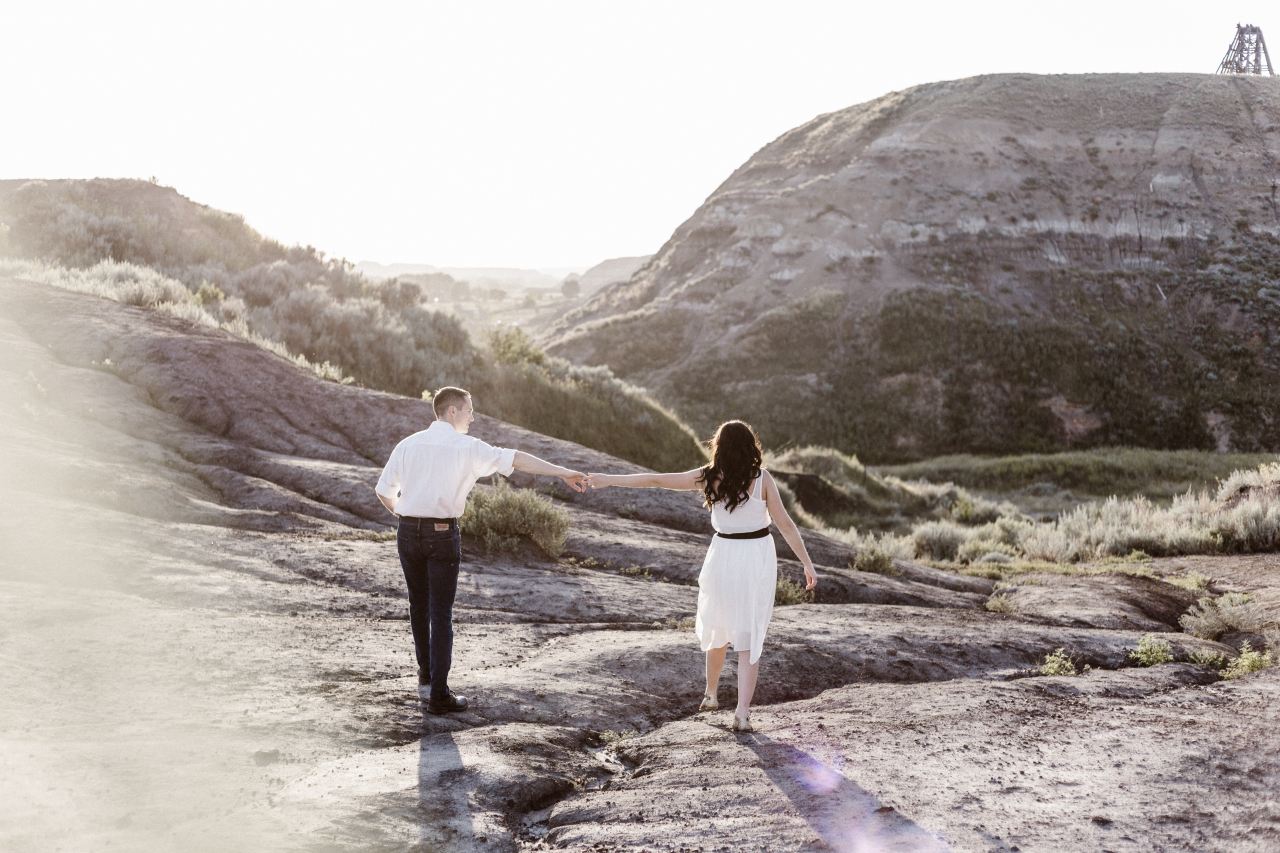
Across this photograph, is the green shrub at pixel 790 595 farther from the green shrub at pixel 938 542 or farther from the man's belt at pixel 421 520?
the green shrub at pixel 938 542

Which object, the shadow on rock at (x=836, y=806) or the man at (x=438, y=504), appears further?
the man at (x=438, y=504)

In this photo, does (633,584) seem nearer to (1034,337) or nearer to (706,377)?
(706,377)

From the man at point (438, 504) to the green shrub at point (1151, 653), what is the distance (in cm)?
636

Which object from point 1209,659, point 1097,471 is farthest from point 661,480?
point 1097,471

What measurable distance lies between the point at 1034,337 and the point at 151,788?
57454 millimetres

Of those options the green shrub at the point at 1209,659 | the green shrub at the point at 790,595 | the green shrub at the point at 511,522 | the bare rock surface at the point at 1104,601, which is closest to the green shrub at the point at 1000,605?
the bare rock surface at the point at 1104,601

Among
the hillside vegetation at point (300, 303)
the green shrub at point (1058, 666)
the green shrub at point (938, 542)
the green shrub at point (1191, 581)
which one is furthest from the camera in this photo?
the hillside vegetation at point (300, 303)

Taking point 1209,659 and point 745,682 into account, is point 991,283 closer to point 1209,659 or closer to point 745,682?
point 1209,659

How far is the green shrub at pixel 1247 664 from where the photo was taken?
891cm

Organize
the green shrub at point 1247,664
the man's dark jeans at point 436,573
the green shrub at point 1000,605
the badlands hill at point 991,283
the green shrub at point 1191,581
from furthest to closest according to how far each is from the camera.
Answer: the badlands hill at point 991,283 → the green shrub at point 1191,581 → the green shrub at point 1000,605 → the green shrub at point 1247,664 → the man's dark jeans at point 436,573

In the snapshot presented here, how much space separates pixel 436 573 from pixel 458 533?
11.8 inches

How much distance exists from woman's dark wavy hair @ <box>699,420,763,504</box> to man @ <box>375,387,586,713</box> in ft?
4.55

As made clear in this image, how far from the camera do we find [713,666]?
24.2 ft

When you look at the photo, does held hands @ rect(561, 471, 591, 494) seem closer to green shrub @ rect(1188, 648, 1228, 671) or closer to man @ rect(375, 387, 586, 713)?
man @ rect(375, 387, 586, 713)
